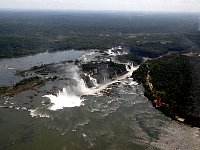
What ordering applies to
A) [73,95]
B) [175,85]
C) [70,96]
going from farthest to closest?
[175,85] → [73,95] → [70,96]

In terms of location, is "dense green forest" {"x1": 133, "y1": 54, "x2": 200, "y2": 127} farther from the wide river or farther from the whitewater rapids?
the whitewater rapids

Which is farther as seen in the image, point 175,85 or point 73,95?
point 175,85

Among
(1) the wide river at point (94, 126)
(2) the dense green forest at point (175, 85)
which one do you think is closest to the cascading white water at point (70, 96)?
(1) the wide river at point (94, 126)

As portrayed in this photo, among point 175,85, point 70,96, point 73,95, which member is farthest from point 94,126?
point 175,85

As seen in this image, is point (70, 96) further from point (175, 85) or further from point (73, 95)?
point (175, 85)

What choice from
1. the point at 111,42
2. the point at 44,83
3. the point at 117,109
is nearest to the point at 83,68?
the point at 44,83

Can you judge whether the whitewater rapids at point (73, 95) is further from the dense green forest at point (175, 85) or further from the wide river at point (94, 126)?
the dense green forest at point (175, 85)

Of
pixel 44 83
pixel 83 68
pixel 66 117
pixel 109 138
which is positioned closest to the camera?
pixel 109 138

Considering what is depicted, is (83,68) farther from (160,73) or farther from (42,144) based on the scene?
(42,144)
